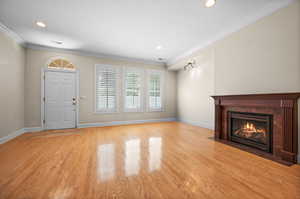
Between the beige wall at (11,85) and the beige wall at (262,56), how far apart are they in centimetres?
555

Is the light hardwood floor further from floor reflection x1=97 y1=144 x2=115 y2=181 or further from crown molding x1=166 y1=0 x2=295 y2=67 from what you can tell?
crown molding x1=166 y1=0 x2=295 y2=67

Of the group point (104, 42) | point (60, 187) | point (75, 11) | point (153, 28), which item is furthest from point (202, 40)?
point (60, 187)

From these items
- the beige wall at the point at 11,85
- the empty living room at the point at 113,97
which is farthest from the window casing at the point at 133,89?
the beige wall at the point at 11,85

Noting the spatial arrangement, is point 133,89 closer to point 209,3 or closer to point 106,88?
point 106,88

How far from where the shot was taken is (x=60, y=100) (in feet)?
15.1

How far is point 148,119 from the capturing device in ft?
19.6

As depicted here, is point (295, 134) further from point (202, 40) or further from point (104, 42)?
point (104, 42)

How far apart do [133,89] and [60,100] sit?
278 cm

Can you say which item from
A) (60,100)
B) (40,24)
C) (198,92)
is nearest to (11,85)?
(60,100)

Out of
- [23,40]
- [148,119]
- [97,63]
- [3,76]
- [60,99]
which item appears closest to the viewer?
[3,76]

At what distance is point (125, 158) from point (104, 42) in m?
3.56

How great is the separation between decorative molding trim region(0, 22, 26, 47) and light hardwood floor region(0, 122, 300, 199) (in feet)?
9.29

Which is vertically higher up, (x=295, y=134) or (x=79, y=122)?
(x=295, y=134)

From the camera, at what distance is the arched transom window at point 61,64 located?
4524mm
